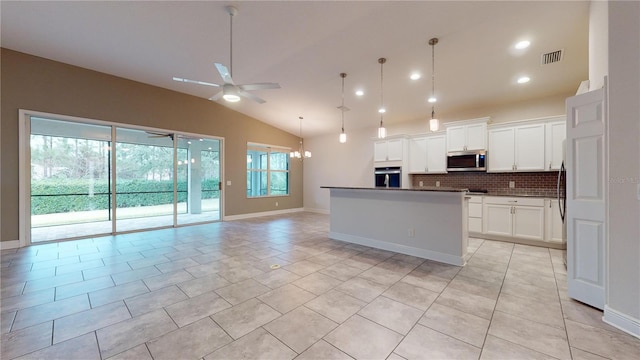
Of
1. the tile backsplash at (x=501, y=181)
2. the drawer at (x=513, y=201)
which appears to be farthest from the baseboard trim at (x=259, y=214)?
the drawer at (x=513, y=201)

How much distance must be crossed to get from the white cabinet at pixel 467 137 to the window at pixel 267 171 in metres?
5.61

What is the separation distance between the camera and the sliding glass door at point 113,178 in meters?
4.74

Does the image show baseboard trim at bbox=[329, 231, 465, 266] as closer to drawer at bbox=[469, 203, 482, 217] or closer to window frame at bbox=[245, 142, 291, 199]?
drawer at bbox=[469, 203, 482, 217]

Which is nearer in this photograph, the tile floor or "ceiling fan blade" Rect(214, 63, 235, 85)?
the tile floor

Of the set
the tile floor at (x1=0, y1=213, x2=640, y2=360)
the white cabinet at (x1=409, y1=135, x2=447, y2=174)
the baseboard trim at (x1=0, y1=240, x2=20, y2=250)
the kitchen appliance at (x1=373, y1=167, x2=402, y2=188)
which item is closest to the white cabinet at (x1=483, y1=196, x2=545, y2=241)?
the tile floor at (x1=0, y1=213, x2=640, y2=360)

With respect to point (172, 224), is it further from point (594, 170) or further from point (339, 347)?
point (594, 170)

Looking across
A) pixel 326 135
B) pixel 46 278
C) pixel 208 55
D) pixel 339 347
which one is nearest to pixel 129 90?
pixel 208 55

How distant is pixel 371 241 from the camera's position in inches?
172

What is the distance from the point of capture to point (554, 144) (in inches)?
172

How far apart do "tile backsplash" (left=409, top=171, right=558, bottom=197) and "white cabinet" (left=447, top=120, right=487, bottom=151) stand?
756mm

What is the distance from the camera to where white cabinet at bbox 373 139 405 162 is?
20.5 feet

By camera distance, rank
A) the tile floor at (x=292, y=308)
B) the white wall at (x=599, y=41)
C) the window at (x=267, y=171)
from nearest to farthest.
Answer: the tile floor at (x=292, y=308) → the white wall at (x=599, y=41) → the window at (x=267, y=171)

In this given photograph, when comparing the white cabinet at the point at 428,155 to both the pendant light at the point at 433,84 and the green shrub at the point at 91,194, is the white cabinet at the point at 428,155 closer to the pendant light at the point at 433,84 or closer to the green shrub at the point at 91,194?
the pendant light at the point at 433,84

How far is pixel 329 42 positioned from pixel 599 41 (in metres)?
3.16
